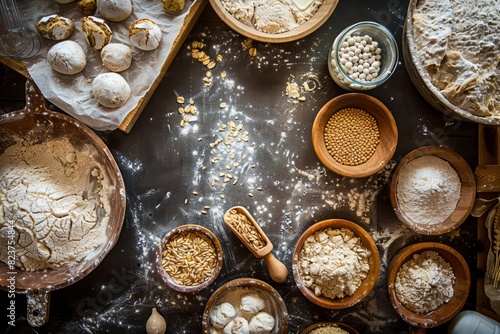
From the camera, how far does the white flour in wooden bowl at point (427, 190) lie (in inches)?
73.8

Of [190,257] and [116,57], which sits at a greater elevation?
[116,57]

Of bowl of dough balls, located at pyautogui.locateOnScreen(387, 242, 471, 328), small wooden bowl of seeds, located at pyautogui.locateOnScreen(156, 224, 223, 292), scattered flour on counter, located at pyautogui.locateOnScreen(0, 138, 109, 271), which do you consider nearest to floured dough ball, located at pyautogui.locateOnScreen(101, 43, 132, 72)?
scattered flour on counter, located at pyautogui.locateOnScreen(0, 138, 109, 271)

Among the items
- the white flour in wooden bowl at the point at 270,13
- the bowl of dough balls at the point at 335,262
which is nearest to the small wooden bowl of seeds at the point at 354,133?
the bowl of dough balls at the point at 335,262

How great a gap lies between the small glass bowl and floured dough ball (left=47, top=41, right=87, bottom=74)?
115 cm

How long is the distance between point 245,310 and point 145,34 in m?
1.32

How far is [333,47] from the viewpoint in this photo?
190cm

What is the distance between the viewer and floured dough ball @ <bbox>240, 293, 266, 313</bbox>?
1861mm

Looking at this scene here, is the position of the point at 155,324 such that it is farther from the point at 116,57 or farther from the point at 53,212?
the point at 116,57

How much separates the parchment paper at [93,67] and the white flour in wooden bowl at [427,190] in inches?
50.0

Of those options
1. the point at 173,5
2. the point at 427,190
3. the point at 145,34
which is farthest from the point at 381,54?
the point at 145,34

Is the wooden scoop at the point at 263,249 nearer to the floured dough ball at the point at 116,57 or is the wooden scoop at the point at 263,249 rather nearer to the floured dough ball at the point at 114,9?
the floured dough ball at the point at 116,57

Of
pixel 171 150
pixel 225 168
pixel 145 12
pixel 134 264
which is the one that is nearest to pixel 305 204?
pixel 225 168

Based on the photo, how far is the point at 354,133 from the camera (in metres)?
1.94

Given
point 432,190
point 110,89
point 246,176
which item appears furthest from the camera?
point 246,176
